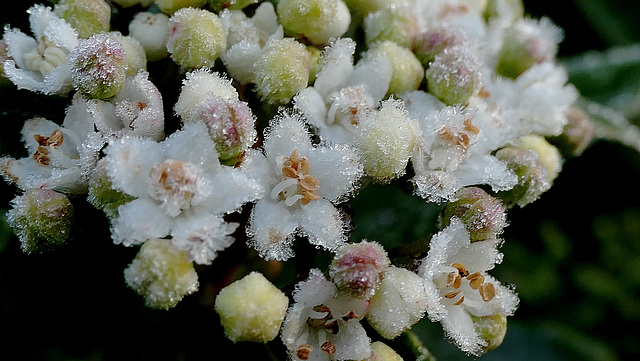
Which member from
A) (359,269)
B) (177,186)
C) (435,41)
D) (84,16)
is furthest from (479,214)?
(84,16)

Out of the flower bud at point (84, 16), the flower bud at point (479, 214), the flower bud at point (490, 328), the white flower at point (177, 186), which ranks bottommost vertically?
the flower bud at point (490, 328)

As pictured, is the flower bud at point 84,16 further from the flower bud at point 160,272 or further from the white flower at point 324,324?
the white flower at point 324,324

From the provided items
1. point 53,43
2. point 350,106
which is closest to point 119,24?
point 53,43

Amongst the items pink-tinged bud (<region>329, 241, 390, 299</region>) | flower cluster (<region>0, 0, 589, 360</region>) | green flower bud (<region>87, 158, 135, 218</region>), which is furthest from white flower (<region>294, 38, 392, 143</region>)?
green flower bud (<region>87, 158, 135, 218</region>)

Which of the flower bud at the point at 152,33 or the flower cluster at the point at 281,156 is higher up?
the flower bud at the point at 152,33

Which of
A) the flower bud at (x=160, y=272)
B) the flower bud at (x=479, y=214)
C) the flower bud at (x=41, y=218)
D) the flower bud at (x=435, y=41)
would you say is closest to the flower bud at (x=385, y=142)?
the flower bud at (x=479, y=214)

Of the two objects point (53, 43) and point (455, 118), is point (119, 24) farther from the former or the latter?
point (455, 118)

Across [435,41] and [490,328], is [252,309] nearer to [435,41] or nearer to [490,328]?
[490,328]
